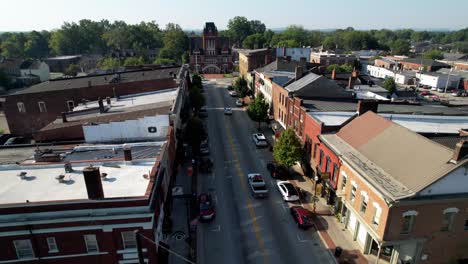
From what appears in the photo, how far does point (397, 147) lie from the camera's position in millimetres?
23531

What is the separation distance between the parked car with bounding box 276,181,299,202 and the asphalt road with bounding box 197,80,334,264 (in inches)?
24.5

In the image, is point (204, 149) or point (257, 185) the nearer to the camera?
point (257, 185)

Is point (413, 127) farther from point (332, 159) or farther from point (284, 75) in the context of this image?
point (284, 75)

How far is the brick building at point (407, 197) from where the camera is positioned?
19625mm

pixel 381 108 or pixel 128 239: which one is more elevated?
pixel 381 108

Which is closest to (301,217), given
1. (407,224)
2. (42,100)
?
(407,224)

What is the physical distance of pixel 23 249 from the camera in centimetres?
1866

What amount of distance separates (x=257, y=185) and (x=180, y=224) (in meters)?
9.14

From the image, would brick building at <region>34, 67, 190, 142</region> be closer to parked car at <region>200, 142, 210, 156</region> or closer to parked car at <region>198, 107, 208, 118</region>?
parked car at <region>200, 142, 210, 156</region>

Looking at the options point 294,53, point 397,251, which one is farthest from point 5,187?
point 294,53

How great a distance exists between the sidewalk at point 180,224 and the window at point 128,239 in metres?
5.31

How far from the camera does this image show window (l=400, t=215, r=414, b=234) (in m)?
20.2

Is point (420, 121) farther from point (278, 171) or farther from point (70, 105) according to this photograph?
point (70, 105)

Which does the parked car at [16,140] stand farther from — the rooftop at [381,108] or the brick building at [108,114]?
the rooftop at [381,108]
